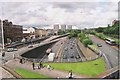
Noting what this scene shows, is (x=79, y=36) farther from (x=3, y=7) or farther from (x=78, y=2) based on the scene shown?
(x=3, y=7)

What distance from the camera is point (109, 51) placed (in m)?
5.50

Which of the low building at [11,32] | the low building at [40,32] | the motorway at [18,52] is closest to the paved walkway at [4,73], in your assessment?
the motorway at [18,52]

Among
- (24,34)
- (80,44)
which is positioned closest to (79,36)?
(80,44)

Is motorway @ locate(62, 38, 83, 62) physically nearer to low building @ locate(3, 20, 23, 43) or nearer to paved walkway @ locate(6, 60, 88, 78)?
paved walkway @ locate(6, 60, 88, 78)

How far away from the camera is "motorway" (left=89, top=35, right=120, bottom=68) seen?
5320 mm

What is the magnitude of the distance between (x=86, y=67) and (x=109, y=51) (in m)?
0.65

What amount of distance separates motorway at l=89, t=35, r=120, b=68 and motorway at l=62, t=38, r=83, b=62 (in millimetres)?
420

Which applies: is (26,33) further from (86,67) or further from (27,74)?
(86,67)

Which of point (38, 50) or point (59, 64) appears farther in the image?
point (38, 50)

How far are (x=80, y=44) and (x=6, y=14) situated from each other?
1797 millimetres

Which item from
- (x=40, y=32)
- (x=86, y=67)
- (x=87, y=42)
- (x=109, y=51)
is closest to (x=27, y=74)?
(x=40, y=32)

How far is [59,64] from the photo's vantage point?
5.39 metres

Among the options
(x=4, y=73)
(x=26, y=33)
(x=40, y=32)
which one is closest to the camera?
(x=4, y=73)

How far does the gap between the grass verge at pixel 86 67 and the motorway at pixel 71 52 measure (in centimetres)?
14
